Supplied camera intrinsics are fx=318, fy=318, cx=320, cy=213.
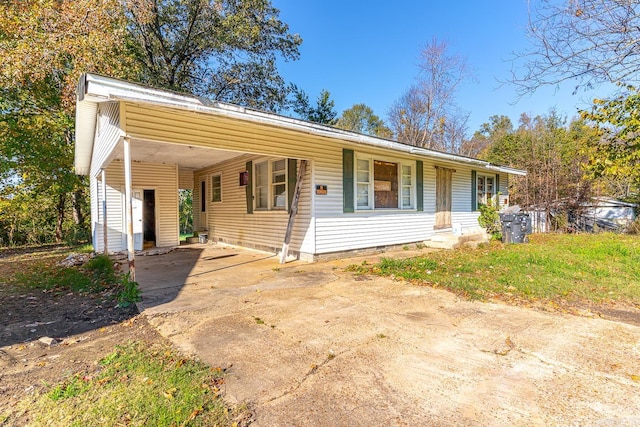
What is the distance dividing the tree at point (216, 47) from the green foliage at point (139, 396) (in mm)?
13369

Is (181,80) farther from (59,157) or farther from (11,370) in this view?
(11,370)

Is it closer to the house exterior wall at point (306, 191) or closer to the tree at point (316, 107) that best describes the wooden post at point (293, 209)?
the house exterior wall at point (306, 191)


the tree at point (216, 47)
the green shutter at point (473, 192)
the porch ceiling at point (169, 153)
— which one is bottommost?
the green shutter at point (473, 192)

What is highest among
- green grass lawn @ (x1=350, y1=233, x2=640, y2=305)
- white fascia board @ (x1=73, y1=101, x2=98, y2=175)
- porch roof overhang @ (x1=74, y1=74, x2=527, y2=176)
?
white fascia board @ (x1=73, y1=101, x2=98, y2=175)

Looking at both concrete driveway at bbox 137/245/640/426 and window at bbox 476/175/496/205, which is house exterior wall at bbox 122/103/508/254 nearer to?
window at bbox 476/175/496/205

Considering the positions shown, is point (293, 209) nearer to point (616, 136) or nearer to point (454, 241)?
point (454, 241)

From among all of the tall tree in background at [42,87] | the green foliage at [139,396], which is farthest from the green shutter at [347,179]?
the tall tree in background at [42,87]

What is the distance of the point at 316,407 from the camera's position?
195 cm

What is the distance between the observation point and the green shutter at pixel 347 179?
7469 mm

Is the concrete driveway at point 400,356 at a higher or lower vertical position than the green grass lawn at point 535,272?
lower

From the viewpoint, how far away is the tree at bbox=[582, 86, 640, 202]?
620 centimetres

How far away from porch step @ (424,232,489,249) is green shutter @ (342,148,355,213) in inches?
124

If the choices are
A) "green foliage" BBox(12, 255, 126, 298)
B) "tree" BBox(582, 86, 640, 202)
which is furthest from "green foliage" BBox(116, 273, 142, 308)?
"tree" BBox(582, 86, 640, 202)

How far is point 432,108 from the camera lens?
22.4 m
